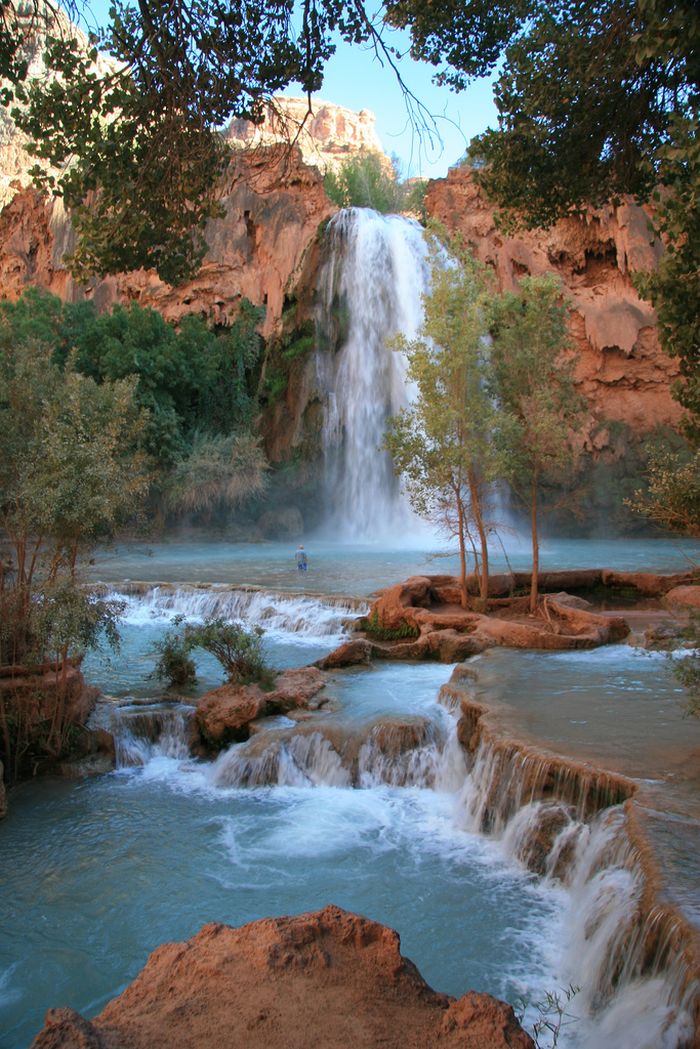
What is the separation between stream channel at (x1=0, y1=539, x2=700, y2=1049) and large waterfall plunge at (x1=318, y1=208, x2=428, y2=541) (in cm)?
2033

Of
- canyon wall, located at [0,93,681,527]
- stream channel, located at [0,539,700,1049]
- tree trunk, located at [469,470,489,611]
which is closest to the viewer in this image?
stream channel, located at [0,539,700,1049]

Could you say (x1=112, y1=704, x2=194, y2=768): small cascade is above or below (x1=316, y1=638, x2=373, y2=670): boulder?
below

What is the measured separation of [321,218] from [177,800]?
28699 millimetres

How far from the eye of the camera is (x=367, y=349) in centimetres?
3222

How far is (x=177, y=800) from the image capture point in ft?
28.8

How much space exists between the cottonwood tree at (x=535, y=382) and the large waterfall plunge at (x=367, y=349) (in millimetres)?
17456

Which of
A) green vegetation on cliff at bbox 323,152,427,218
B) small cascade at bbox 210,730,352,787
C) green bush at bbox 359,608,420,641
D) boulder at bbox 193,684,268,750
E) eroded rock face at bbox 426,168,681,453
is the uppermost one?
green vegetation on cliff at bbox 323,152,427,218

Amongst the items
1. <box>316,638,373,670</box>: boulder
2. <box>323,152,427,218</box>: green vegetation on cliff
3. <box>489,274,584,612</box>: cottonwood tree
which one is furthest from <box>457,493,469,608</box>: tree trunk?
<box>323,152,427,218</box>: green vegetation on cliff

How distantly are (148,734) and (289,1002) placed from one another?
771 centimetres

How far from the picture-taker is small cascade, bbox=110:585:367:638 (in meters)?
15.9

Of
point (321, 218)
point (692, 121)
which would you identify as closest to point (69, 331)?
point (321, 218)

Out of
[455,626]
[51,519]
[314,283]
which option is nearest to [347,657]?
[455,626]

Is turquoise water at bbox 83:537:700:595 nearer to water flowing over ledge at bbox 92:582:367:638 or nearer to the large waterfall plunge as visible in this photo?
water flowing over ledge at bbox 92:582:367:638

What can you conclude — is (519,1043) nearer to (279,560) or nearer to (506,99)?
(506,99)
